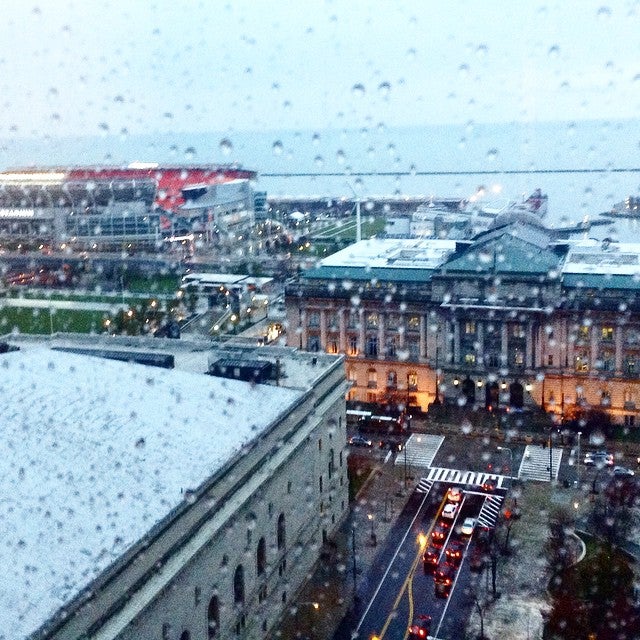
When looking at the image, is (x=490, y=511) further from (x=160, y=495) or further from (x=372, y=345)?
(x=372, y=345)

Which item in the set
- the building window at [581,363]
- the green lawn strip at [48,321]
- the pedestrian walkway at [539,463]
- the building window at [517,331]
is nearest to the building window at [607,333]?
the building window at [581,363]

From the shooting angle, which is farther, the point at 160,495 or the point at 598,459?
the point at 598,459

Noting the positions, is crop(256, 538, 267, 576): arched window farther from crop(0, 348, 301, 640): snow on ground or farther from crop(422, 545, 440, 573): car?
crop(422, 545, 440, 573): car

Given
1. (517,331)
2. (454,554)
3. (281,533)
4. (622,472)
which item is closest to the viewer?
(281,533)

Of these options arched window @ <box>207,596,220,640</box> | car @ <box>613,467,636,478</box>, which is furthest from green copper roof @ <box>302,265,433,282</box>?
arched window @ <box>207,596,220,640</box>

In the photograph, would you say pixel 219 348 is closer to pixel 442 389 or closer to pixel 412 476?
pixel 412 476

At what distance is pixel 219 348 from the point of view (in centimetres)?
1085

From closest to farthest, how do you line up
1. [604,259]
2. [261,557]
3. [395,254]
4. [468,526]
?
1. [261,557]
2. [468,526]
3. [604,259]
4. [395,254]

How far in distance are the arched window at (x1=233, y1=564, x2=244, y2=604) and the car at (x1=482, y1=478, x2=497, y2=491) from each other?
455cm

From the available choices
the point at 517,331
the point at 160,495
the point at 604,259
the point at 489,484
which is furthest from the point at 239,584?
the point at 604,259

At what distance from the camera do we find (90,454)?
672cm

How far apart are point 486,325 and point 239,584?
8.16 meters

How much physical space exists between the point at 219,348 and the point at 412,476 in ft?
9.81

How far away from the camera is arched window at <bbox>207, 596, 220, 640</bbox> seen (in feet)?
21.7
